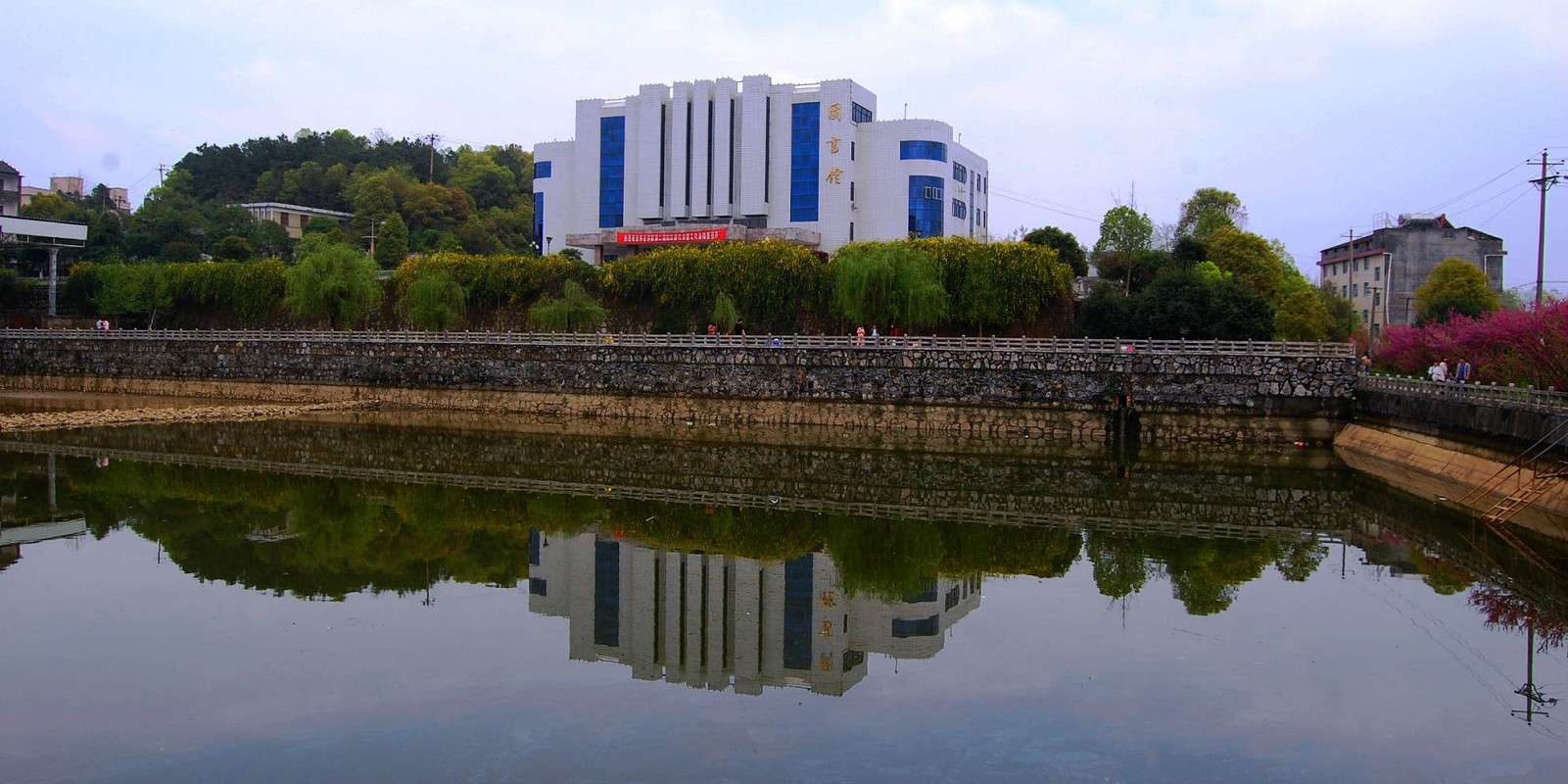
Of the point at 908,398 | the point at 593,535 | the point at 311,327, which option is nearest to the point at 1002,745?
the point at 593,535

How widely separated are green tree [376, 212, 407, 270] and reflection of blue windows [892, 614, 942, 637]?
240 ft

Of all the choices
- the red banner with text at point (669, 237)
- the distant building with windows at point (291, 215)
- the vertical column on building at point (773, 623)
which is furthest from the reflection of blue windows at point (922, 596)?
the distant building with windows at point (291, 215)

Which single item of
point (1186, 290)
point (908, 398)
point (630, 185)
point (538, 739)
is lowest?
point (538, 739)

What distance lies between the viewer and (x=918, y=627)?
46.8 feet

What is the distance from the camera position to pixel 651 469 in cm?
2858

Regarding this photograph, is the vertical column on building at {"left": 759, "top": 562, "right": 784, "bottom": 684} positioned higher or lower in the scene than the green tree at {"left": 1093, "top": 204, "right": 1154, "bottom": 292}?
lower

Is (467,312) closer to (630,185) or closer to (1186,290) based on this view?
(630,185)

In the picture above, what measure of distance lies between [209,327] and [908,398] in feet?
143

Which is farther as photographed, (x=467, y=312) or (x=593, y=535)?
(x=467, y=312)

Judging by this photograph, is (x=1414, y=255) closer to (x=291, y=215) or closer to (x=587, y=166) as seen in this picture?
(x=587, y=166)

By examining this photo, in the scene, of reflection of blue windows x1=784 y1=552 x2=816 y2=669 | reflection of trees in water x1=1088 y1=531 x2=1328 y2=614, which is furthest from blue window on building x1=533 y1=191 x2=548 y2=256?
reflection of blue windows x1=784 y1=552 x2=816 y2=669

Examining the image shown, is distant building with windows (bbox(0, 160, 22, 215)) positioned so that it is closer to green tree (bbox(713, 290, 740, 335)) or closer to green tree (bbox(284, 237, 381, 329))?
green tree (bbox(284, 237, 381, 329))

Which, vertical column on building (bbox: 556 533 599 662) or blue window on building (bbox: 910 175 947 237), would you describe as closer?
vertical column on building (bbox: 556 533 599 662)

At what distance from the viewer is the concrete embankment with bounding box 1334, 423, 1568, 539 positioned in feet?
68.9
